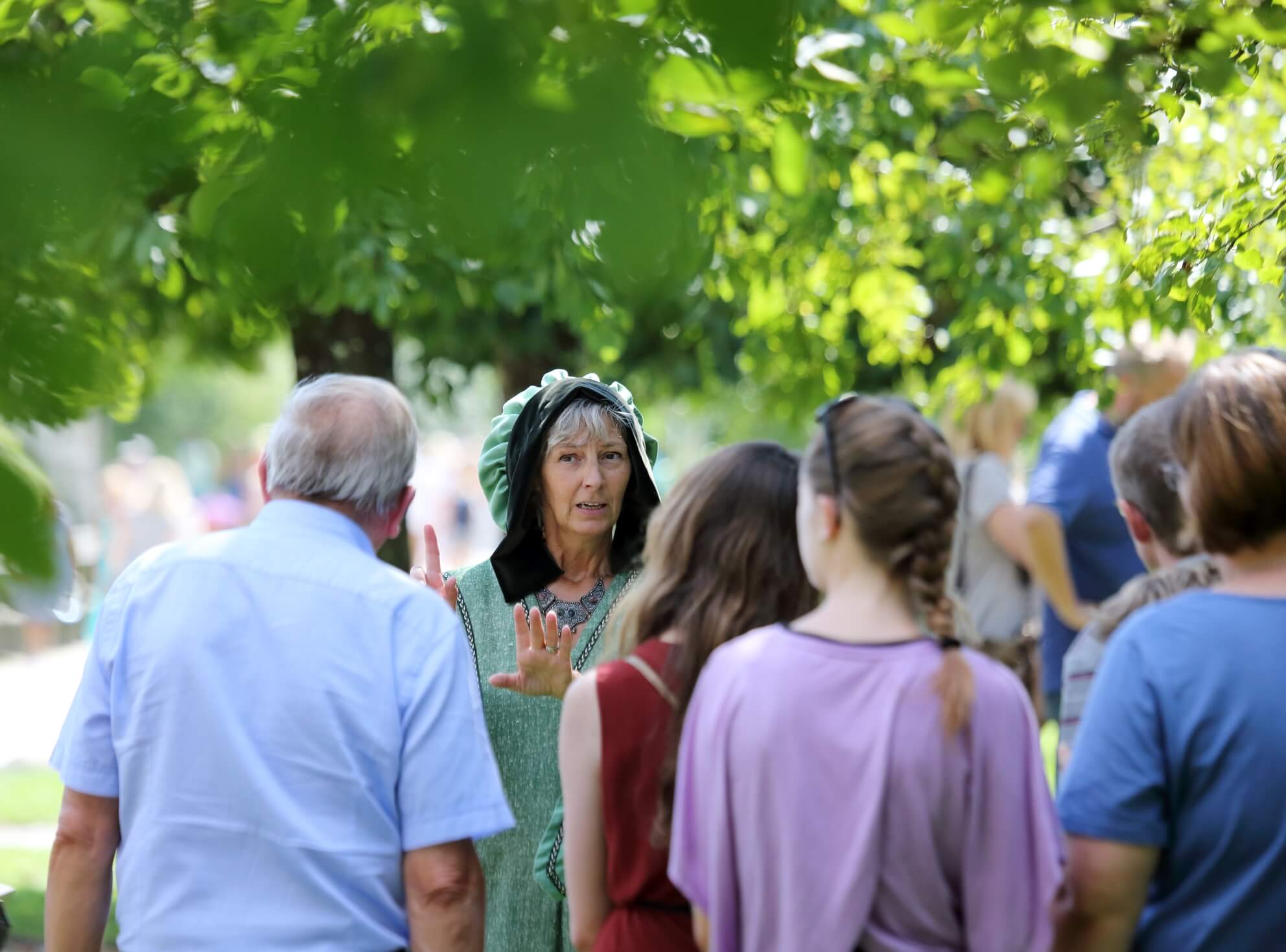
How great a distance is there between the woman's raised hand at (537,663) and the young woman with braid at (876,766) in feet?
2.78

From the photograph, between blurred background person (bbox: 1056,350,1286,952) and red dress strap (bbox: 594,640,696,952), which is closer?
blurred background person (bbox: 1056,350,1286,952)

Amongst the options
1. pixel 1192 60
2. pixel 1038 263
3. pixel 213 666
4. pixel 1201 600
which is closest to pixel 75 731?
pixel 213 666

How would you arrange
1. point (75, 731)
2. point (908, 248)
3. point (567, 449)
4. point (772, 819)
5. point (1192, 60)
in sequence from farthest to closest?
point (908, 248) < point (567, 449) < point (1192, 60) < point (75, 731) < point (772, 819)

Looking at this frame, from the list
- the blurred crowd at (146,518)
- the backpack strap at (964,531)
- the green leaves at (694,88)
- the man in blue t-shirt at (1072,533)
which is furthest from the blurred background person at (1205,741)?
the backpack strap at (964,531)

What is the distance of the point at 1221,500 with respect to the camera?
1.99m

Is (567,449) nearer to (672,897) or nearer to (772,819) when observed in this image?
(672,897)

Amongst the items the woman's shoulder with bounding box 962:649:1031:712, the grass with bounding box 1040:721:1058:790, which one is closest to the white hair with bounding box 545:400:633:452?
the woman's shoulder with bounding box 962:649:1031:712

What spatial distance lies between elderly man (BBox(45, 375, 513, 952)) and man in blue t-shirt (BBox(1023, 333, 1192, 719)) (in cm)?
350

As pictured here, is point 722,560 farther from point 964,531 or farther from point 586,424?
point 964,531

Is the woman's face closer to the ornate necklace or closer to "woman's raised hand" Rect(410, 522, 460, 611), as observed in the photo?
the ornate necklace

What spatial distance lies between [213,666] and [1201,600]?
58.9 inches

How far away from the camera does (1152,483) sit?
2561 mm

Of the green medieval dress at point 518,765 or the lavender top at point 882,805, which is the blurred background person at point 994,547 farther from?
the lavender top at point 882,805

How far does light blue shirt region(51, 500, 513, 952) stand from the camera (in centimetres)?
222
